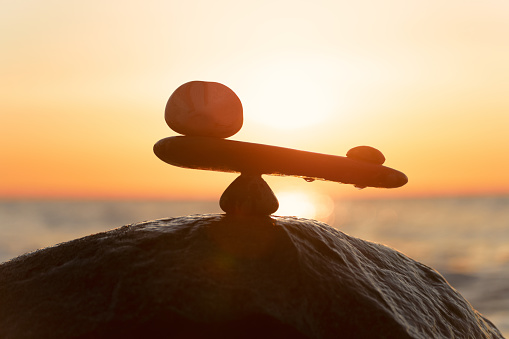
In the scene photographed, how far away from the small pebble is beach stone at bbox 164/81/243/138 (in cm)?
106

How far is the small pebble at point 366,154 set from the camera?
149 inches

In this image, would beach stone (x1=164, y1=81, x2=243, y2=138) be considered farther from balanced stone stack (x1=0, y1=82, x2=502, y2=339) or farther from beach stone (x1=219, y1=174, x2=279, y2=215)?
beach stone (x1=219, y1=174, x2=279, y2=215)

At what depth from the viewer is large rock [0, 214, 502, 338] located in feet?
8.01

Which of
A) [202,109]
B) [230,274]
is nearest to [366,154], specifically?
[202,109]

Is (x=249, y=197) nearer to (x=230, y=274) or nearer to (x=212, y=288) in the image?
(x=230, y=274)

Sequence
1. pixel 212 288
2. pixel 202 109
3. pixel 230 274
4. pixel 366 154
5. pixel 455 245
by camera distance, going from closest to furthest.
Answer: pixel 212 288 → pixel 230 274 → pixel 202 109 → pixel 366 154 → pixel 455 245

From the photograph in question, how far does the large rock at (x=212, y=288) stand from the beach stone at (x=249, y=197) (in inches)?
4.2

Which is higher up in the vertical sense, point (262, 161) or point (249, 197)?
point (262, 161)

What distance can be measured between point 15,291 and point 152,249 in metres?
0.87

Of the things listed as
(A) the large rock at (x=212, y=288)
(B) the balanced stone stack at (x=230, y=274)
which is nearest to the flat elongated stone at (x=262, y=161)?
(B) the balanced stone stack at (x=230, y=274)

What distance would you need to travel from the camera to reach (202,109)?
11.0 feet

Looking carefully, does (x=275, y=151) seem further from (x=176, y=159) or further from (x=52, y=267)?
(x=52, y=267)

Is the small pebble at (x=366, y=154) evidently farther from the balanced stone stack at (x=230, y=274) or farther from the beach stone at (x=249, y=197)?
the beach stone at (x=249, y=197)

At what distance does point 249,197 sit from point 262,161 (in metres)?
0.29
